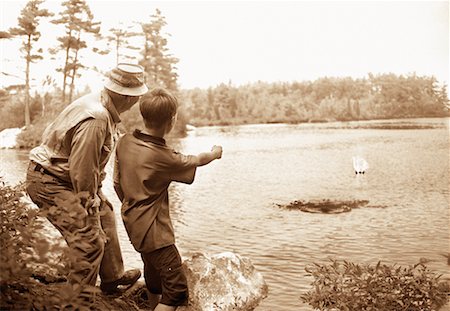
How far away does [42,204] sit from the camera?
7.09 feet

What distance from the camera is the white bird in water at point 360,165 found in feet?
33.3

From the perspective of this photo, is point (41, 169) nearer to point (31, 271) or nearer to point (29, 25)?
point (31, 271)

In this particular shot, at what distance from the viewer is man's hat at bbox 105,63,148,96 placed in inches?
83.0

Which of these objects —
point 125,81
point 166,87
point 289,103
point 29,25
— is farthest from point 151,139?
point 289,103

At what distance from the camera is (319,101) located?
2227cm

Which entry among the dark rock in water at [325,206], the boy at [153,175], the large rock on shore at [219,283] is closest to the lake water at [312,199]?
the dark rock in water at [325,206]

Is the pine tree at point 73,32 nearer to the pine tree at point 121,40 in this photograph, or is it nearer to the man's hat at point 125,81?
the pine tree at point 121,40

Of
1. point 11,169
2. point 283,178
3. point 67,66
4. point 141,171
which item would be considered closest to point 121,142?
point 141,171

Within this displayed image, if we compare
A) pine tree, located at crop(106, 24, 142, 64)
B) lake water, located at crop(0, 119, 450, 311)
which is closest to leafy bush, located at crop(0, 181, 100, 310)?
lake water, located at crop(0, 119, 450, 311)

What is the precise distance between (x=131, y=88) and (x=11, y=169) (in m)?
5.88

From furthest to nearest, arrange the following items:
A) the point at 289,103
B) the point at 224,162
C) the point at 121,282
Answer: the point at 289,103 → the point at 224,162 → the point at 121,282

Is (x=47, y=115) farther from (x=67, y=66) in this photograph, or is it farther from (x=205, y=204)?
(x=205, y=204)

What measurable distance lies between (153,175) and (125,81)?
0.38 m

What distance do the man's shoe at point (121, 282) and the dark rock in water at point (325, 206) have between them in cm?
509
